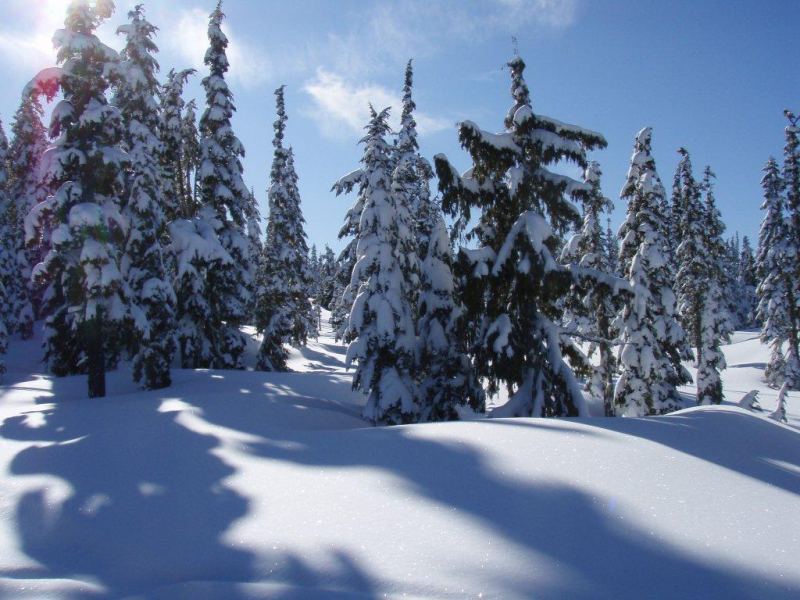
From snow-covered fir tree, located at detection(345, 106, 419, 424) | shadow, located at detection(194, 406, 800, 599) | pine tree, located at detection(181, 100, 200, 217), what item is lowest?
shadow, located at detection(194, 406, 800, 599)

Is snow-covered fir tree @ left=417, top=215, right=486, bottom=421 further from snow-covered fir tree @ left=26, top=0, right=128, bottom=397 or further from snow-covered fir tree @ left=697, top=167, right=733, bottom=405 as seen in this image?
snow-covered fir tree @ left=697, top=167, right=733, bottom=405

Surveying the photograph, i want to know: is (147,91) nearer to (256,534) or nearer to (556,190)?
(556,190)

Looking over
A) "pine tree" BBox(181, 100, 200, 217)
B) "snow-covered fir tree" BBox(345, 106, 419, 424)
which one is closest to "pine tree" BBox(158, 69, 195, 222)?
"pine tree" BBox(181, 100, 200, 217)

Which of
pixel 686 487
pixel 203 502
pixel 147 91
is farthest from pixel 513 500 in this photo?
pixel 147 91

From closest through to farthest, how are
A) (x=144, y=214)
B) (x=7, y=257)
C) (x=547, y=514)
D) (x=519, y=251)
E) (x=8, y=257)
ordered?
Result: (x=547, y=514), (x=519, y=251), (x=144, y=214), (x=7, y=257), (x=8, y=257)

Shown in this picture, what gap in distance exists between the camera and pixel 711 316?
117 feet

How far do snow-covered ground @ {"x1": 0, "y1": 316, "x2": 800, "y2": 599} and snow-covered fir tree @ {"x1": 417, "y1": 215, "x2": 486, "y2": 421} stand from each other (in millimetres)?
5145

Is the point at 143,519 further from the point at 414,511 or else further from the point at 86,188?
the point at 86,188

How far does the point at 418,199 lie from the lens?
28078 mm

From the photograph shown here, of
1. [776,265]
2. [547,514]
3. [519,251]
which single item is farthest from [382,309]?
[776,265]

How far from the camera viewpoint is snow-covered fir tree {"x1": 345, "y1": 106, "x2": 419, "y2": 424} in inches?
538

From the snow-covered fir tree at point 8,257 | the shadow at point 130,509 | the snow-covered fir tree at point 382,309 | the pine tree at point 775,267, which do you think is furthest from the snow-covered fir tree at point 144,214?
the pine tree at point 775,267

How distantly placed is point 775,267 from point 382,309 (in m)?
36.0

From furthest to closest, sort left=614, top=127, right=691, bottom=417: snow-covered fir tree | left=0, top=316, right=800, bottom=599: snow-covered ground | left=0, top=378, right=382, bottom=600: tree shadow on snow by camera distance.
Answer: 1. left=614, top=127, right=691, bottom=417: snow-covered fir tree
2. left=0, top=378, right=382, bottom=600: tree shadow on snow
3. left=0, top=316, right=800, bottom=599: snow-covered ground
